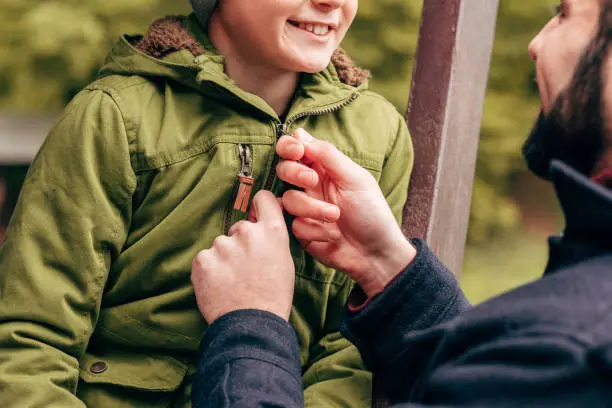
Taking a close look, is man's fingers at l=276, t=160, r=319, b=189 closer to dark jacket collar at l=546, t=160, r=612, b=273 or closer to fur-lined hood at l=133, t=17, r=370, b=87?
fur-lined hood at l=133, t=17, r=370, b=87

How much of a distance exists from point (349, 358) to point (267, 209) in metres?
0.47

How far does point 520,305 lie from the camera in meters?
1.35

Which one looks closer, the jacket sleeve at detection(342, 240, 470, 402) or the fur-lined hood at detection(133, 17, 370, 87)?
the jacket sleeve at detection(342, 240, 470, 402)

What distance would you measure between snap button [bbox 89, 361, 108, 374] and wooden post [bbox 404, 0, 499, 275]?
86cm

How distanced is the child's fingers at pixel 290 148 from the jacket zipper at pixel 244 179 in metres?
0.12

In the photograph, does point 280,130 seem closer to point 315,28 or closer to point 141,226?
point 315,28

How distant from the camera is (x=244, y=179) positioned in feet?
6.51

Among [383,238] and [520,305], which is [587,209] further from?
[383,238]

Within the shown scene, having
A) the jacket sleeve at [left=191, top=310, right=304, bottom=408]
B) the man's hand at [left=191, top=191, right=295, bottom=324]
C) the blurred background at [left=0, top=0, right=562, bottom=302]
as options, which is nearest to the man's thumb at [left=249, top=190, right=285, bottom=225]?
the man's hand at [left=191, top=191, right=295, bottom=324]

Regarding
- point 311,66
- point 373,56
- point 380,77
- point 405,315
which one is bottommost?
point 380,77

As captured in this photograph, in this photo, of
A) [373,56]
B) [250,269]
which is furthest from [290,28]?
[373,56]

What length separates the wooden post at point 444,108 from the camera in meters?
2.22

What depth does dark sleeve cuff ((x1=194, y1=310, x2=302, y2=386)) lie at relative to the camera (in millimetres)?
1692

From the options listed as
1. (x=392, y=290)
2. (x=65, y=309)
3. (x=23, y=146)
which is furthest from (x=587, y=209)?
(x=23, y=146)
